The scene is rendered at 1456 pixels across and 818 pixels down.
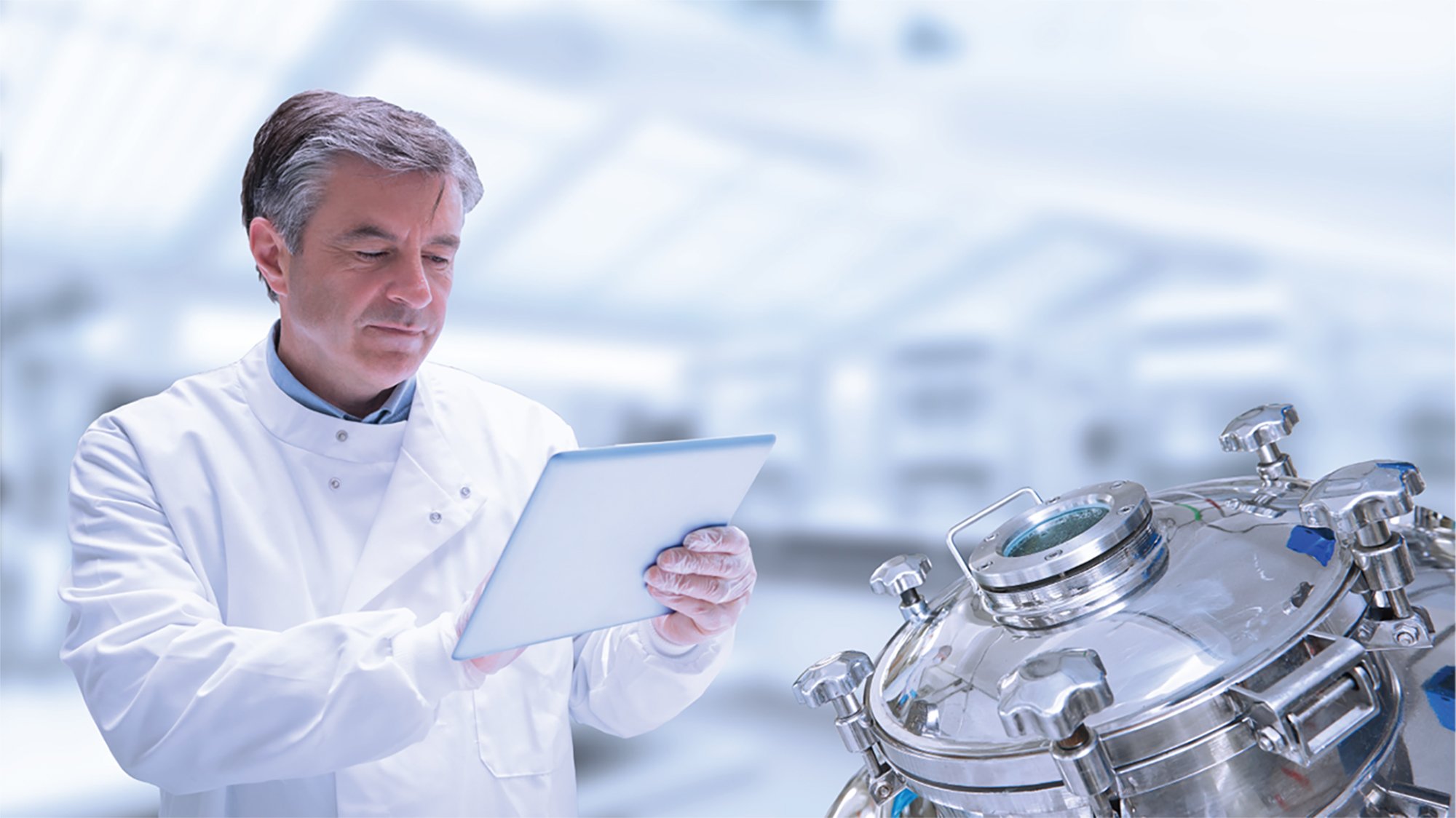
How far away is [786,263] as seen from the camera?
3.78 meters

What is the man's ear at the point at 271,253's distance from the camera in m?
1.50

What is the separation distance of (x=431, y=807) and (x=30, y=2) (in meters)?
2.33

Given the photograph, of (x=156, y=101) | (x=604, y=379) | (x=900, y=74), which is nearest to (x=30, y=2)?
(x=156, y=101)

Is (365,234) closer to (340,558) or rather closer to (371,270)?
(371,270)

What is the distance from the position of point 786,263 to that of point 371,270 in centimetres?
245

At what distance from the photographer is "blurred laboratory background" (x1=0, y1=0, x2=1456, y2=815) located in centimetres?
236

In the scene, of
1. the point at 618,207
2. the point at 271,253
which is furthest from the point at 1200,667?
the point at 618,207

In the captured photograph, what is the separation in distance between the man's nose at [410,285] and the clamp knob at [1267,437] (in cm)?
101

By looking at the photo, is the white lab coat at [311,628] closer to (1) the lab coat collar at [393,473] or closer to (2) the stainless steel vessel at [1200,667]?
(1) the lab coat collar at [393,473]

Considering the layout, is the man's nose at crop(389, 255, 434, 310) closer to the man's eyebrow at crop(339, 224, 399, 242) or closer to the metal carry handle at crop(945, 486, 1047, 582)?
the man's eyebrow at crop(339, 224, 399, 242)

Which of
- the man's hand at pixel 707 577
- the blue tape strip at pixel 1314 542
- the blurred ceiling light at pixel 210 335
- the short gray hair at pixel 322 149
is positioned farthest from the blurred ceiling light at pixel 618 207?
the blue tape strip at pixel 1314 542

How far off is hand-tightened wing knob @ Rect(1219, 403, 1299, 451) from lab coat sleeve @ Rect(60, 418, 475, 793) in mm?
844

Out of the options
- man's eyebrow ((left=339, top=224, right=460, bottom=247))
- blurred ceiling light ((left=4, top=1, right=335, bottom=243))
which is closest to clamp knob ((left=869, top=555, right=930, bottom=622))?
man's eyebrow ((left=339, top=224, right=460, bottom=247))

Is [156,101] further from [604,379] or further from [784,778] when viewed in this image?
[784,778]
